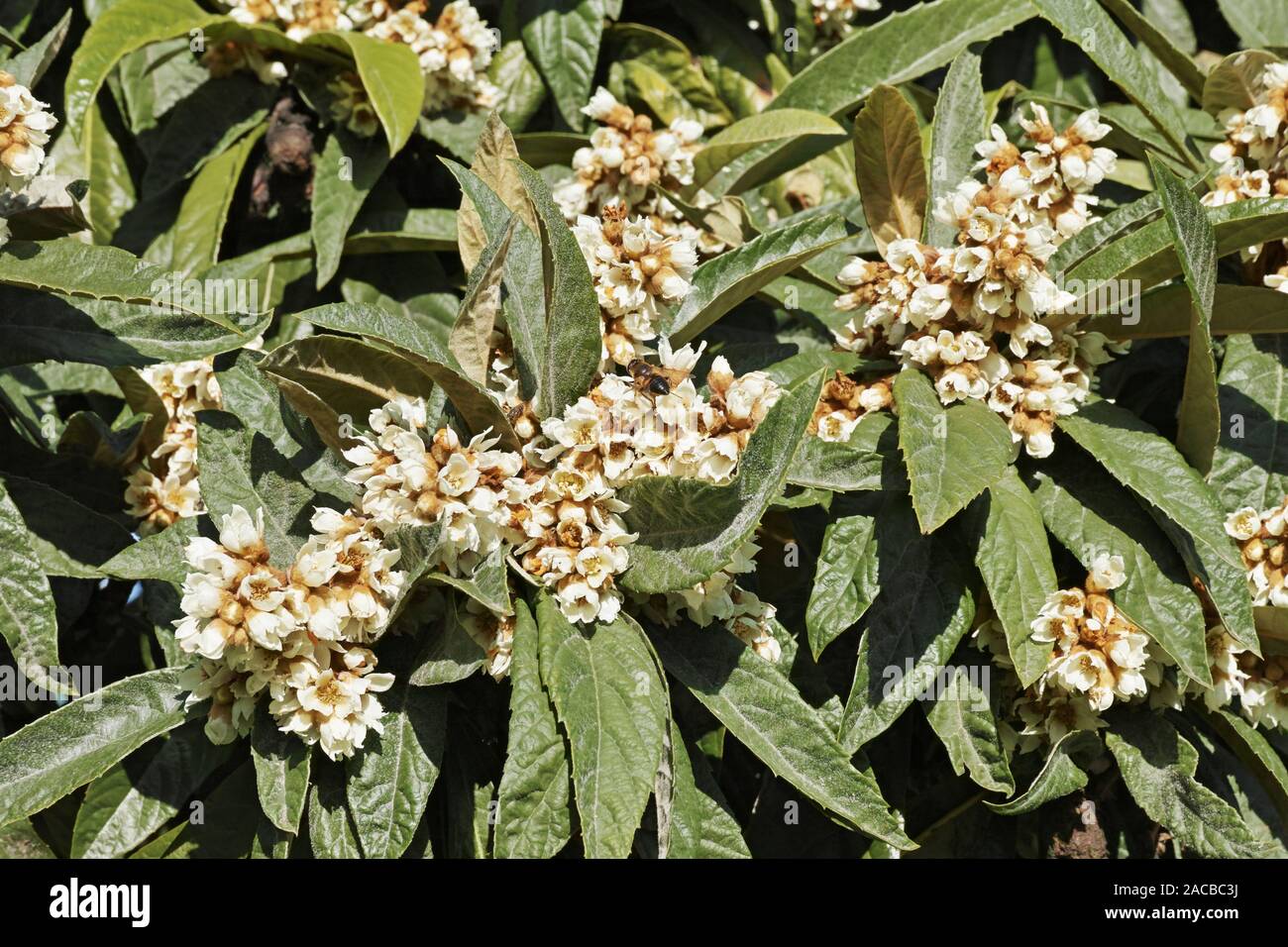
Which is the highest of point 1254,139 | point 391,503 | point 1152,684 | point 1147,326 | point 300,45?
point 300,45

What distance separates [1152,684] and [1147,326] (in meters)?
0.55

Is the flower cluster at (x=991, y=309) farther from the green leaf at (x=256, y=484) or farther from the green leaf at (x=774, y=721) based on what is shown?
the green leaf at (x=256, y=484)

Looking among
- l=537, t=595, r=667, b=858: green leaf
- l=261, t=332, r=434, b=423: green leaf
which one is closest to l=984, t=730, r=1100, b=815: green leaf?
l=537, t=595, r=667, b=858: green leaf

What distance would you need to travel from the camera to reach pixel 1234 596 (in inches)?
81.0

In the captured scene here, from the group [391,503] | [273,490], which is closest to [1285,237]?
[391,503]

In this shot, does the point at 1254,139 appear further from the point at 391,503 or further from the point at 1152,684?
the point at 391,503

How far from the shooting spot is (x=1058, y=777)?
2.16 m

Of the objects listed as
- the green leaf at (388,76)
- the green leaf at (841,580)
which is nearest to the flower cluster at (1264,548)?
the green leaf at (841,580)

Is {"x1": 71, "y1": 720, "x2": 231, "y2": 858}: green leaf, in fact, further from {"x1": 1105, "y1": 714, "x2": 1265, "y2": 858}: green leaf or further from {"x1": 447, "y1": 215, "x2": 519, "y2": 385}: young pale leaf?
{"x1": 1105, "y1": 714, "x2": 1265, "y2": 858}: green leaf

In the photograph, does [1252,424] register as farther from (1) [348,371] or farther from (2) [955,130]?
(1) [348,371]

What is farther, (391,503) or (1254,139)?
(1254,139)

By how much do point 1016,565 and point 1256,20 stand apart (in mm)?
1669

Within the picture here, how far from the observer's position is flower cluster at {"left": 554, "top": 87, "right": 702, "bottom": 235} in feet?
8.73

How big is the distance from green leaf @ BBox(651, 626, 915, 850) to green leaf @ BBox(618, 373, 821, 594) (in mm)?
154
